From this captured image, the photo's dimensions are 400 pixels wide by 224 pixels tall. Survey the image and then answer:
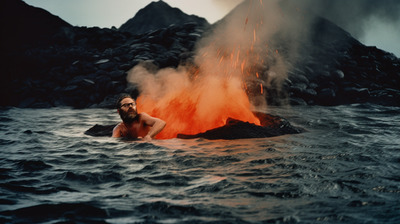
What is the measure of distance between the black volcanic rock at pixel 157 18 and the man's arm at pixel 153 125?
1358 inches

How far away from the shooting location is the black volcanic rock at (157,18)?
1567 inches

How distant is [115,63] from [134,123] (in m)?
12.5

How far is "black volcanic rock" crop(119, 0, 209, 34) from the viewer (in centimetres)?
3981

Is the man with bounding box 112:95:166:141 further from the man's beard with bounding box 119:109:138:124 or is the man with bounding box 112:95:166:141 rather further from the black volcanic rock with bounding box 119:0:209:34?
the black volcanic rock with bounding box 119:0:209:34

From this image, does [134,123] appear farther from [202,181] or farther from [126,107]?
[202,181]

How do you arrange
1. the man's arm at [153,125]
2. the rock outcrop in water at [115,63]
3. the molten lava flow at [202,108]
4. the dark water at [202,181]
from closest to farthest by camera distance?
the dark water at [202,181], the man's arm at [153,125], the molten lava flow at [202,108], the rock outcrop in water at [115,63]

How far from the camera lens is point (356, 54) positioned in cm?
2262

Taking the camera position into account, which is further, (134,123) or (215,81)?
(215,81)

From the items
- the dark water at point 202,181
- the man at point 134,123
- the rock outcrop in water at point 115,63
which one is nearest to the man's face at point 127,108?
the man at point 134,123

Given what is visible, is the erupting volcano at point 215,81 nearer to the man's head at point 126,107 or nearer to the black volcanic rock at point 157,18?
the man's head at point 126,107

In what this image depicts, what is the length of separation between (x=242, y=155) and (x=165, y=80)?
1305 cm

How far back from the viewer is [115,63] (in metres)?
18.0

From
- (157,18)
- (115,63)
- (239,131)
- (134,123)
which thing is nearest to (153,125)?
(134,123)

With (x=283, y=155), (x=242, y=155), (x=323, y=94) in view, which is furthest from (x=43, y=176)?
(x=323, y=94)
